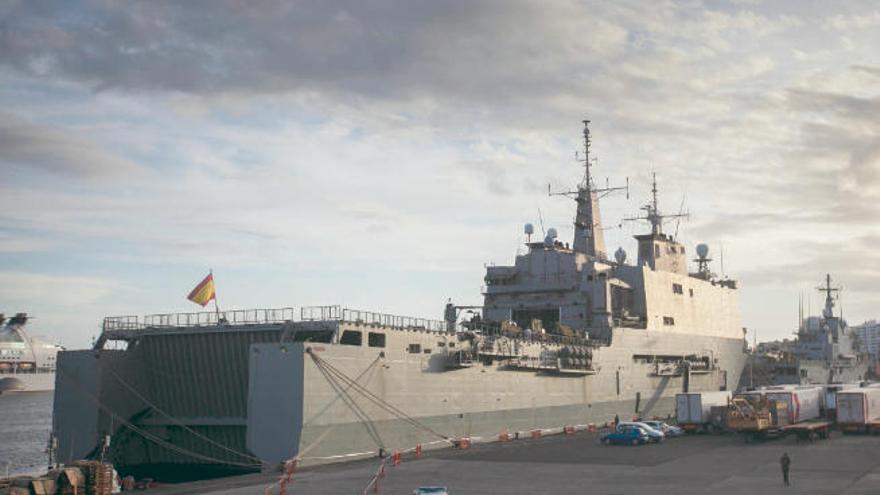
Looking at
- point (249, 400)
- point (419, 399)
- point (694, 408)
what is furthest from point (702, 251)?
point (249, 400)

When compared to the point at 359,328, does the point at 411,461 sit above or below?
below

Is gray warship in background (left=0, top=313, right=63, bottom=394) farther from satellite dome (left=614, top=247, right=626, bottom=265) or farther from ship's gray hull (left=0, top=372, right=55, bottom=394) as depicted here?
satellite dome (left=614, top=247, right=626, bottom=265)

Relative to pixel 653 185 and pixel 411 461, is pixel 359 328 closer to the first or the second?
pixel 411 461

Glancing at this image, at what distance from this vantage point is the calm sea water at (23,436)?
4683 centimetres

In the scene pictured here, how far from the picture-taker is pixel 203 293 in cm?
3161

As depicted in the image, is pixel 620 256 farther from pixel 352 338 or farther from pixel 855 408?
pixel 352 338

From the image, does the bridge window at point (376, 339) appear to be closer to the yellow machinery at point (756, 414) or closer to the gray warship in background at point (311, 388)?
the gray warship in background at point (311, 388)

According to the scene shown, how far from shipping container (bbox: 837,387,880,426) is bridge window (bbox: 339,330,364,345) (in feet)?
86.5

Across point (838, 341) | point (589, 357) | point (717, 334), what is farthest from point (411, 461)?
point (838, 341)

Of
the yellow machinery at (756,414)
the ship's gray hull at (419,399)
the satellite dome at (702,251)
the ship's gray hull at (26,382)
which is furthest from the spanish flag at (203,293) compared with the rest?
the ship's gray hull at (26,382)

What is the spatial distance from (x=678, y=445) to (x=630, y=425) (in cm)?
228

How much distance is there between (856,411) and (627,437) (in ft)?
44.1

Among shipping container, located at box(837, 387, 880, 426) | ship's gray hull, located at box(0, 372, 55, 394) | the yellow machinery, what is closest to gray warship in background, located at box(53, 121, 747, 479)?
the yellow machinery

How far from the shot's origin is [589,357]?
43.2 m
